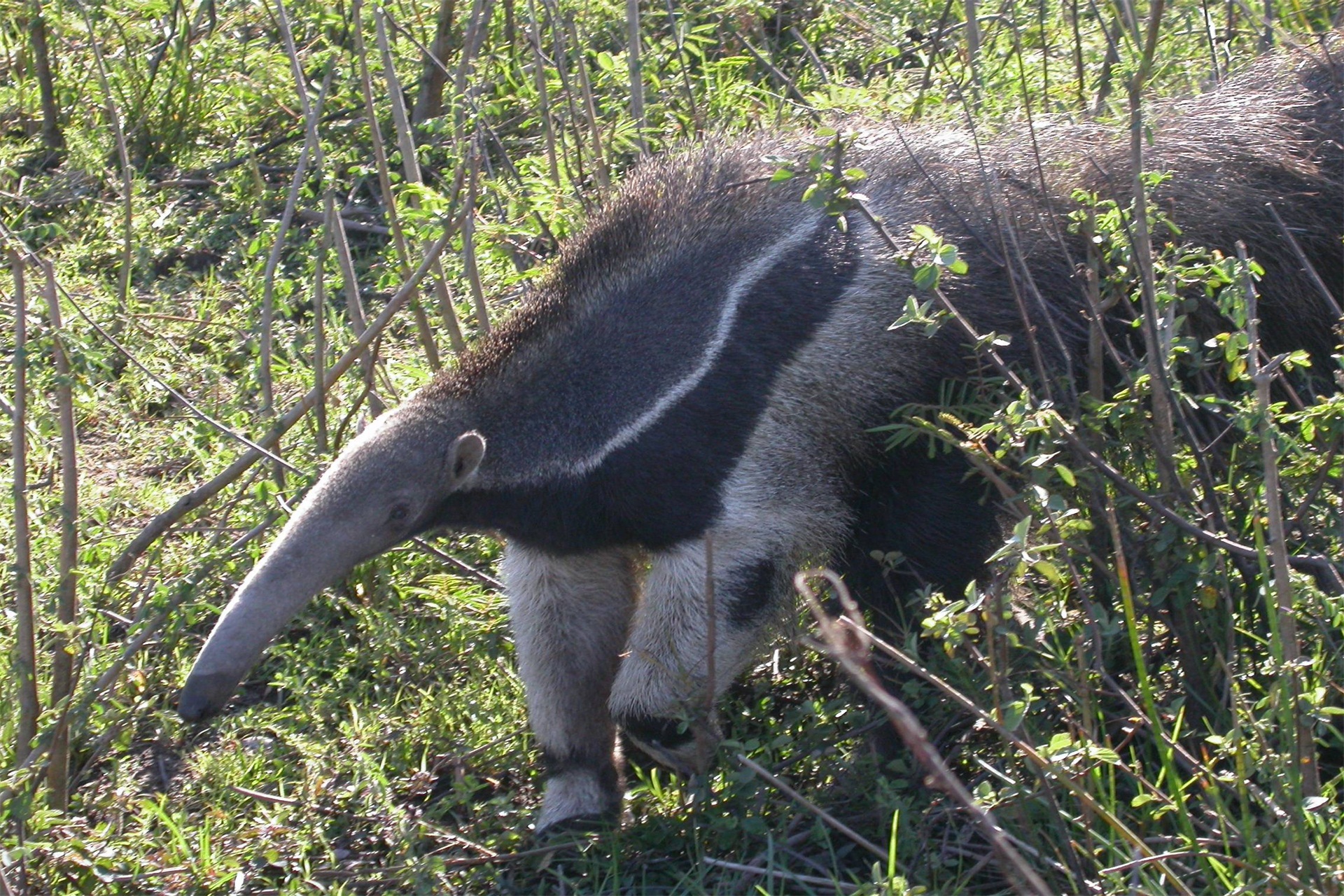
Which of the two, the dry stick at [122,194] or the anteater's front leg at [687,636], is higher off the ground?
the dry stick at [122,194]

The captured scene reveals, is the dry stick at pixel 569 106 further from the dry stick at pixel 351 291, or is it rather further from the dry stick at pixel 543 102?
the dry stick at pixel 351 291

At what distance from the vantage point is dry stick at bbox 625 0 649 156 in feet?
17.9

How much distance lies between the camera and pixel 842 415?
4.38 m

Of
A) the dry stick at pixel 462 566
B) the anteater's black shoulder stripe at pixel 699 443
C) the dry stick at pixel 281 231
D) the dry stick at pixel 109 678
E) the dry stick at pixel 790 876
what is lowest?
the dry stick at pixel 790 876

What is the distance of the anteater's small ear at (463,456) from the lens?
13.7ft

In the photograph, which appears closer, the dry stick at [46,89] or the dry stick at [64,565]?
the dry stick at [64,565]

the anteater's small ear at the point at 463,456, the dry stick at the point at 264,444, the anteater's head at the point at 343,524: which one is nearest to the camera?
the anteater's head at the point at 343,524

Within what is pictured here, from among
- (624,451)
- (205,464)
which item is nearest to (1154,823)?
(624,451)

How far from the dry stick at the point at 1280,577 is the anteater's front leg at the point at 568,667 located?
2.03 metres

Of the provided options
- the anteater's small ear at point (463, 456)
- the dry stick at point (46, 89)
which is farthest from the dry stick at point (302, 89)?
the dry stick at point (46, 89)

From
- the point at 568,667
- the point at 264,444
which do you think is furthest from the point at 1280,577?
the point at 264,444

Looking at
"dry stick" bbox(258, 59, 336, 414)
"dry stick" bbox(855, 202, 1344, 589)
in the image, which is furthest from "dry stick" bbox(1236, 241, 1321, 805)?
"dry stick" bbox(258, 59, 336, 414)

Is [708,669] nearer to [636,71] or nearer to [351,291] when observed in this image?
[351,291]

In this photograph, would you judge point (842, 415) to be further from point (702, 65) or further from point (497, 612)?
point (702, 65)
